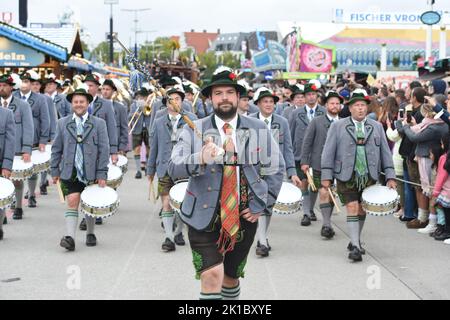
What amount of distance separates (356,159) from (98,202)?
2.89m

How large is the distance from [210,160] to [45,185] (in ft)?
31.0

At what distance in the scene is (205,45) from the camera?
186 metres

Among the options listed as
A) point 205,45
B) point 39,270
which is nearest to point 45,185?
point 39,270

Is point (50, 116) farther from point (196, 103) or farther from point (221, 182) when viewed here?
point (221, 182)

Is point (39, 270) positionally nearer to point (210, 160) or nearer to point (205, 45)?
point (210, 160)

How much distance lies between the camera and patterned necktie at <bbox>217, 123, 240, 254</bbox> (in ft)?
17.4

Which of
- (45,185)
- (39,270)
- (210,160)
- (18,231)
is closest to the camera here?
(210,160)

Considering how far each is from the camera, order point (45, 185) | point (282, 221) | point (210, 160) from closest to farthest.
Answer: point (210, 160) → point (282, 221) → point (45, 185)

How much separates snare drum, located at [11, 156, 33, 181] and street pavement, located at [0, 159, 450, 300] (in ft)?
2.25

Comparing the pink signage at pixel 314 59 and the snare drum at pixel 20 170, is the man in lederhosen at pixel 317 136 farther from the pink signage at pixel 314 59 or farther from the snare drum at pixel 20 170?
the pink signage at pixel 314 59

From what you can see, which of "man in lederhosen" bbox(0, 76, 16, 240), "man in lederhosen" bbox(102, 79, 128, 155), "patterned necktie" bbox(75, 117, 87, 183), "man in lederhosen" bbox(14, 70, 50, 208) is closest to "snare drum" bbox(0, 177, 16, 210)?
"man in lederhosen" bbox(0, 76, 16, 240)

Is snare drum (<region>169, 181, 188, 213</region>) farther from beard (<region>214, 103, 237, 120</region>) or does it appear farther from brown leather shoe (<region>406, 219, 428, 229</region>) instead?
brown leather shoe (<region>406, 219, 428, 229</region>)

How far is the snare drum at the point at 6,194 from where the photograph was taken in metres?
8.73

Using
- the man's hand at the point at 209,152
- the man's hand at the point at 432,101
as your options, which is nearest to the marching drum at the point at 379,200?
the man's hand at the point at 432,101
